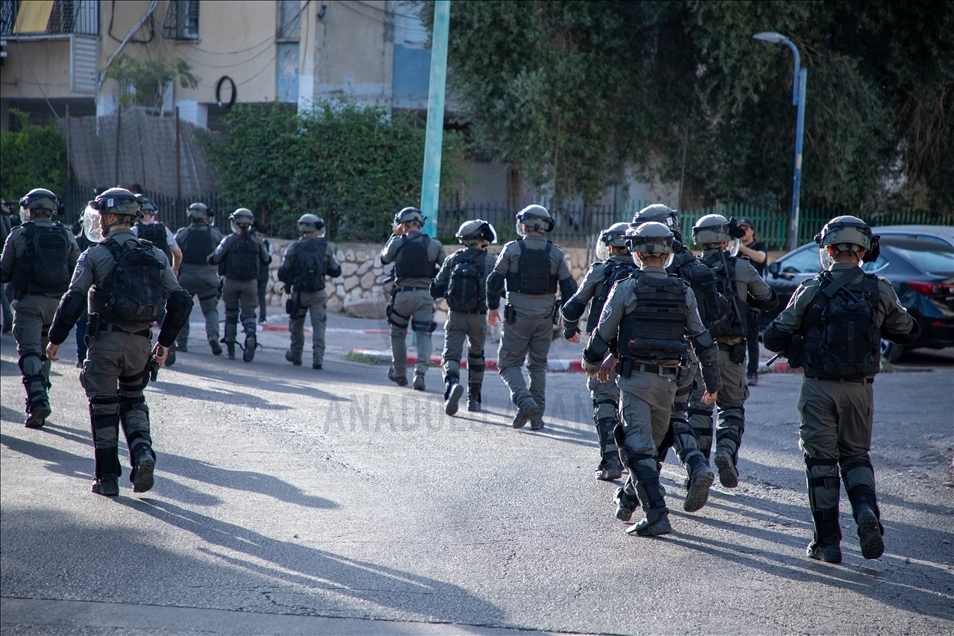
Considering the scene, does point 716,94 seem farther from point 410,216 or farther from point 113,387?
point 113,387

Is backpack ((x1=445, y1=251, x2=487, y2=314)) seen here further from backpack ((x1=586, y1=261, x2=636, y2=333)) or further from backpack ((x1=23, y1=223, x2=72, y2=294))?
backpack ((x1=23, y1=223, x2=72, y2=294))

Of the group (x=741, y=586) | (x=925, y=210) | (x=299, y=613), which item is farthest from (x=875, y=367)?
(x=925, y=210)

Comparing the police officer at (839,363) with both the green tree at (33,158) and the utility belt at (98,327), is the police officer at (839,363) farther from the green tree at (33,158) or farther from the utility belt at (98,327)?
the green tree at (33,158)

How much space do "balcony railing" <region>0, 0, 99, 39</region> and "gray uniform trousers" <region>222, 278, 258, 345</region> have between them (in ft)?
50.5

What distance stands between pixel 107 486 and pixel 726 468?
4.12 meters

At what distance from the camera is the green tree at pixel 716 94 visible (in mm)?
18484

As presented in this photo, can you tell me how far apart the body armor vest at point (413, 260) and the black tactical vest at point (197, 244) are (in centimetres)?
302

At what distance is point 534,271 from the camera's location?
27.9 ft

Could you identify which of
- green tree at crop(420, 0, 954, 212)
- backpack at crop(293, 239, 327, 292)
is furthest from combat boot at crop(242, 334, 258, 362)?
green tree at crop(420, 0, 954, 212)

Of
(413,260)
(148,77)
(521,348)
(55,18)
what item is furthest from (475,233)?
(55,18)

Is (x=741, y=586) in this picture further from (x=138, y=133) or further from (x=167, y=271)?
(x=138, y=133)

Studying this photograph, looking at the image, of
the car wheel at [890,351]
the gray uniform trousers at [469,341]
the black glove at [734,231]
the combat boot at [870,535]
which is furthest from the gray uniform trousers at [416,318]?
the combat boot at [870,535]

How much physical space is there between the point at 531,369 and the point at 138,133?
1503 cm

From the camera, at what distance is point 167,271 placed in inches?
253
